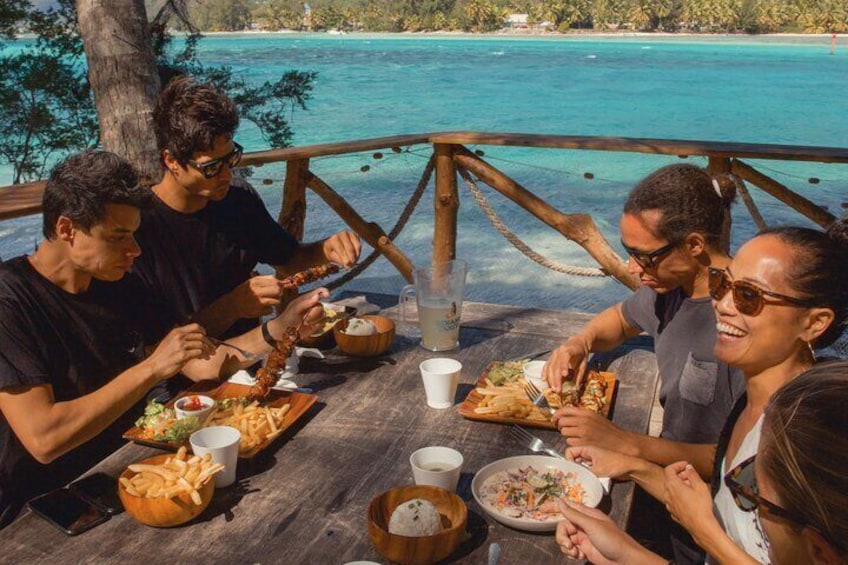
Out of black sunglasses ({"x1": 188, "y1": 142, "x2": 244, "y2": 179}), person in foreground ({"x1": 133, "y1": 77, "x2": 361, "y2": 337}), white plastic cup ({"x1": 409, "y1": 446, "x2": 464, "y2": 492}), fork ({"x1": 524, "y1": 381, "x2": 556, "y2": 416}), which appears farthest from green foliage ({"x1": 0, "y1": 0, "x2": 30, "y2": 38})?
white plastic cup ({"x1": 409, "y1": 446, "x2": 464, "y2": 492})

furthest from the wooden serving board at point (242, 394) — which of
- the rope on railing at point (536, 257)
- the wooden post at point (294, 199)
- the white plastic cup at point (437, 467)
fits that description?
the rope on railing at point (536, 257)

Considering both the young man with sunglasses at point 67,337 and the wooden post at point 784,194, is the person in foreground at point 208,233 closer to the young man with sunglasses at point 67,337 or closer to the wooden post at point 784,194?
the young man with sunglasses at point 67,337

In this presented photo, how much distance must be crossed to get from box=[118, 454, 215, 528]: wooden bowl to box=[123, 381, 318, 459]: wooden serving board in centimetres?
25

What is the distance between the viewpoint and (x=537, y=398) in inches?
86.3

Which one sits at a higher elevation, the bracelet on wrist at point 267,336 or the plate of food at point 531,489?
the bracelet on wrist at point 267,336

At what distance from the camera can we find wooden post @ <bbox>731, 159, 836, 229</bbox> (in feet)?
12.3

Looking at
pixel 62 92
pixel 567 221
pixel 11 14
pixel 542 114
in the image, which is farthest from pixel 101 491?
pixel 542 114

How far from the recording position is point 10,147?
42.7 ft

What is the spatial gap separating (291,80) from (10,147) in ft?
16.5

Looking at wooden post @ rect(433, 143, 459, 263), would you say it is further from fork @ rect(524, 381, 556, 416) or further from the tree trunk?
fork @ rect(524, 381, 556, 416)

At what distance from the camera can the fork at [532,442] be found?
190cm

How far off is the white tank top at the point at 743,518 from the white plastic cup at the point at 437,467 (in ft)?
1.83

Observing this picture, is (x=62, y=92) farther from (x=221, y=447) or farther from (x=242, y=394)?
(x=221, y=447)

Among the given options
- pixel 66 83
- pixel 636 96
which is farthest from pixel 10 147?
pixel 636 96
